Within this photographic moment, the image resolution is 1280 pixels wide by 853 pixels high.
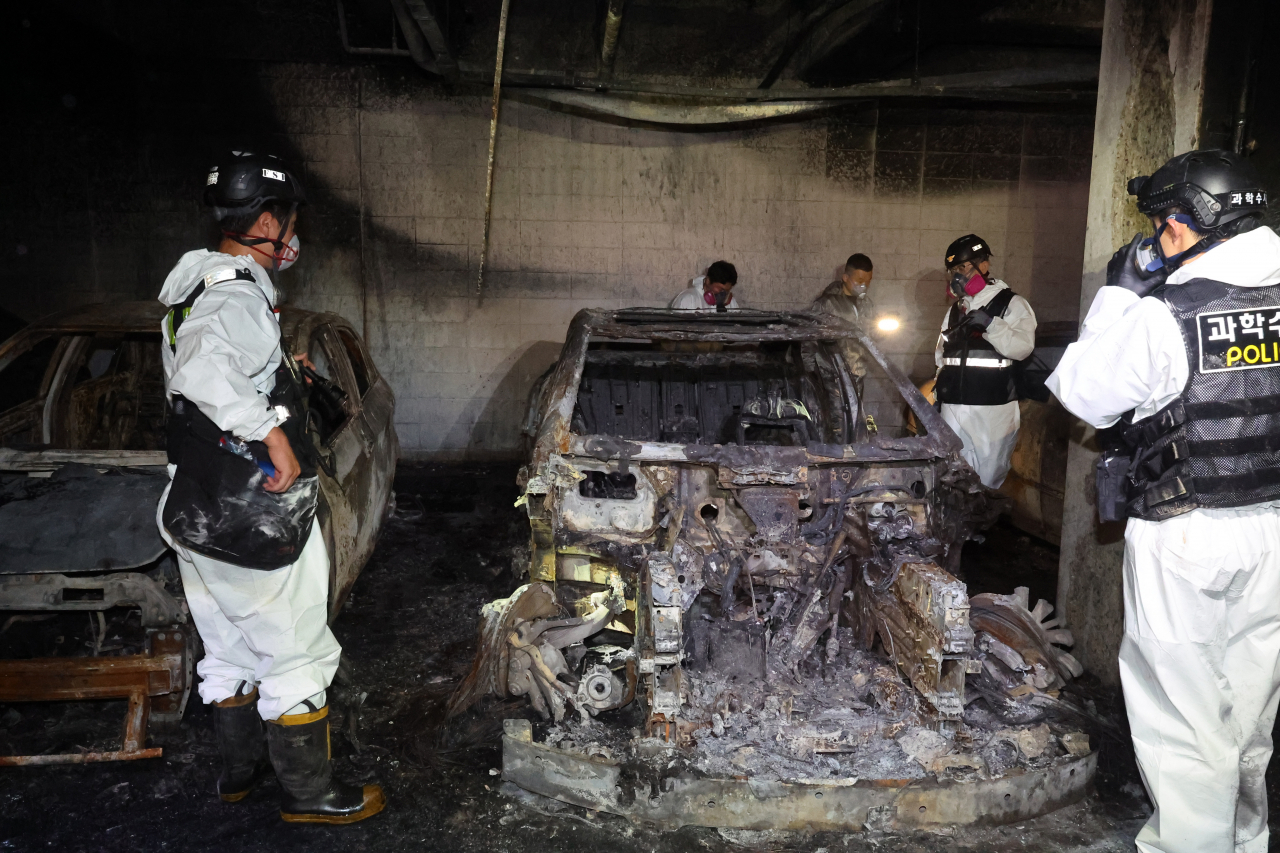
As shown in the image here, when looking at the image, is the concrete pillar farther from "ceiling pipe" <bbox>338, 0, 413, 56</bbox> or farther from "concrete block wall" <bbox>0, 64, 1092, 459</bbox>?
"ceiling pipe" <bbox>338, 0, 413, 56</bbox>

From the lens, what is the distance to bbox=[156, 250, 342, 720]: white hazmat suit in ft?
8.45

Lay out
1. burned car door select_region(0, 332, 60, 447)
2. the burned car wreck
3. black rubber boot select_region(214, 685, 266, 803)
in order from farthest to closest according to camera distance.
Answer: burned car door select_region(0, 332, 60, 447) → black rubber boot select_region(214, 685, 266, 803) → the burned car wreck

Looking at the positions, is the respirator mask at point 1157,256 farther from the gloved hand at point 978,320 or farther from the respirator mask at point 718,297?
the respirator mask at point 718,297

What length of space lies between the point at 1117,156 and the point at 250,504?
370 centimetres

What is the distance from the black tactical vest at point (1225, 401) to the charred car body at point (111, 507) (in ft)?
9.56

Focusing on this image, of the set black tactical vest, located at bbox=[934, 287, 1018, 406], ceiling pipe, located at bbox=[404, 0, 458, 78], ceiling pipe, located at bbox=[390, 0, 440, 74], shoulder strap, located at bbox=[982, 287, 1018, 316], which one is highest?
ceiling pipe, located at bbox=[390, 0, 440, 74]

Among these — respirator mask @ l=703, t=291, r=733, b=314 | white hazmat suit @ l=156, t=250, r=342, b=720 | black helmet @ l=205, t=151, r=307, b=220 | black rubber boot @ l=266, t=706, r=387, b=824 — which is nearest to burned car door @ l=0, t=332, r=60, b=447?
white hazmat suit @ l=156, t=250, r=342, b=720

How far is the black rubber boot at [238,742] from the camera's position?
9.68 feet

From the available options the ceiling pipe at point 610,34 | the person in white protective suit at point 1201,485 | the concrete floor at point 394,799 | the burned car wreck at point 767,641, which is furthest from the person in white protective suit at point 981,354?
the ceiling pipe at point 610,34

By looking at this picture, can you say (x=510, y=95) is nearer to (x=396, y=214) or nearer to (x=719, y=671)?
(x=396, y=214)

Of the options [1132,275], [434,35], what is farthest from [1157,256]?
[434,35]

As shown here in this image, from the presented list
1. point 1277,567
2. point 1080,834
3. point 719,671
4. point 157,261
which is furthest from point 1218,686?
point 157,261

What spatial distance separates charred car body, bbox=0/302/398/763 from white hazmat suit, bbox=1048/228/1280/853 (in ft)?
9.07

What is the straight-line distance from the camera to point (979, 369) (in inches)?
201
